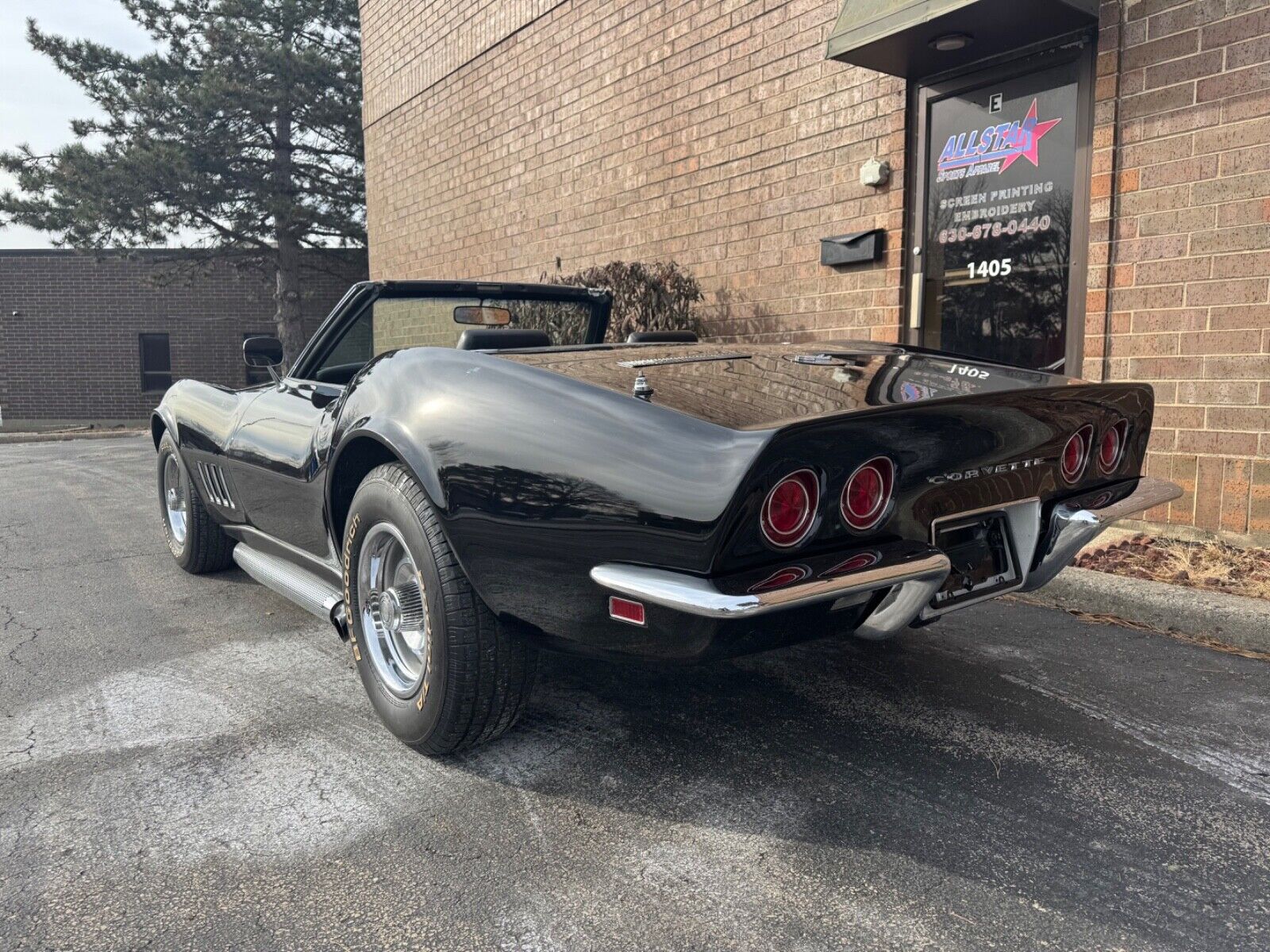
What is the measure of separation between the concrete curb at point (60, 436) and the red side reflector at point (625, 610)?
16583 mm

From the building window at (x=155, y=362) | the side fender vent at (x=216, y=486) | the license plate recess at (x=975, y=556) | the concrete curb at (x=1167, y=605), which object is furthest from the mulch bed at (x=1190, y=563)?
the building window at (x=155, y=362)

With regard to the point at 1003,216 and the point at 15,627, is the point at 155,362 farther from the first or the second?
the point at 1003,216

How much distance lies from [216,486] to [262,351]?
62cm

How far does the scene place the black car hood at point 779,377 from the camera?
2.12m

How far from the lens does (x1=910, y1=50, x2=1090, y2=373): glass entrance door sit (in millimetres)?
5422

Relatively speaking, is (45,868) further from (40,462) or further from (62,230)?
(62,230)

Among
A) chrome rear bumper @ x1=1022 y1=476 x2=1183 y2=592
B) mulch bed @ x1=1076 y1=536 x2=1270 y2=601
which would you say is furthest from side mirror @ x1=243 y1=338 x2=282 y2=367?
mulch bed @ x1=1076 y1=536 x2=1270 y2=601

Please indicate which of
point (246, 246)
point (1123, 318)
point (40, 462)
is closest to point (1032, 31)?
point (1123, 318)

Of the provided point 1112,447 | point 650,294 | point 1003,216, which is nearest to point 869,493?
point 1112,447

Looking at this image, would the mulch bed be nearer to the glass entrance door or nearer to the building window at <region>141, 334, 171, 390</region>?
the glass entrance door

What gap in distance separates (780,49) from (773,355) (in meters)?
4.90

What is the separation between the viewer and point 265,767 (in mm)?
2508

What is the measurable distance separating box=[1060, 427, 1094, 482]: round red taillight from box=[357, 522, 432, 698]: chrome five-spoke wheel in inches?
69.9

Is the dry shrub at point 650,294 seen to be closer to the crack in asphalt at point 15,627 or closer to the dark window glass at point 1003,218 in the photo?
the dark window glass at point 1003,218
